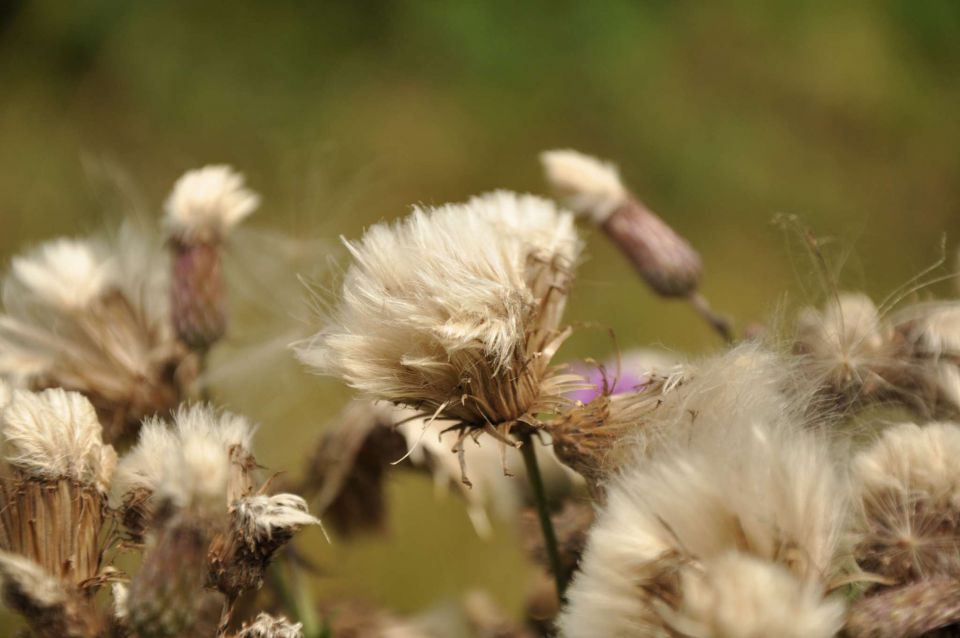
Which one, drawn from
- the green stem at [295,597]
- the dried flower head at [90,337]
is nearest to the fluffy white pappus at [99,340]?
the dried flower head at [90,337]

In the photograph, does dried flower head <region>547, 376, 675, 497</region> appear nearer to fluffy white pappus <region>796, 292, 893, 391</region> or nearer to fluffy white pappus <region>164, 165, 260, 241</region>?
fluffy white pappus <region>796, 292, 893, 391</region>

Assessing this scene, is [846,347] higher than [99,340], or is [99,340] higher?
[99,340]

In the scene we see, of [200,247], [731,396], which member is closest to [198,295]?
[200,247]

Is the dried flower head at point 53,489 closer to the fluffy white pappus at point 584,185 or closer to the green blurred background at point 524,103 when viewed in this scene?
the fluffy white pappus at point 584,185

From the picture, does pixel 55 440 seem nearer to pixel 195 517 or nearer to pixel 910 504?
pixel 195 517

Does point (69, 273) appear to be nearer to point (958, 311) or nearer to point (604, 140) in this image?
point (958, 311)

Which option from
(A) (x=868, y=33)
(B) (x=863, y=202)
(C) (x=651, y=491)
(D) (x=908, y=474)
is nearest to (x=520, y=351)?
(C) (x=651, y=491)

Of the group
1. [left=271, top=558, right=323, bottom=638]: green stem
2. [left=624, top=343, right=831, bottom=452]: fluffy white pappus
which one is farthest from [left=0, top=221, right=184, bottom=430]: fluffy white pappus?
[left=624, top=343, right=831, bottom=452]: fluffy white pappus
